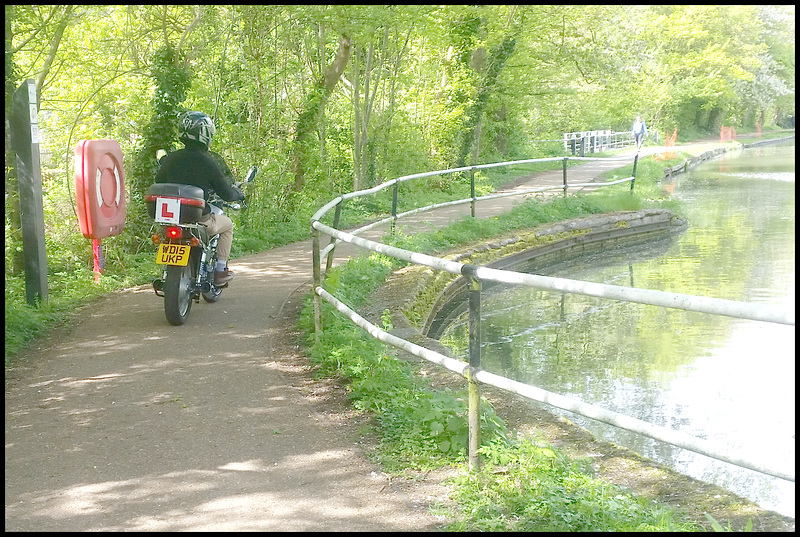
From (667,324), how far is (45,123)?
10.4 m

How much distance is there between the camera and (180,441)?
5262 millimetres

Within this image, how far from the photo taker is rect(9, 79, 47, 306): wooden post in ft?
28.9

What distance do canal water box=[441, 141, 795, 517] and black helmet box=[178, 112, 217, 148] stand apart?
11.4ft

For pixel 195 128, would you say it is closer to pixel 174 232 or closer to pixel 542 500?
pixel 174 232

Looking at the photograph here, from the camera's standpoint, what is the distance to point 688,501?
4.44 meters

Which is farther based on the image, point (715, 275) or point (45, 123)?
point (45, 123)

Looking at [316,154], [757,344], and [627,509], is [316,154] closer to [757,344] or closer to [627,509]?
[757,344]

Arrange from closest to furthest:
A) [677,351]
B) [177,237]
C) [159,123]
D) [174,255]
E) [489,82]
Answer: [174,255]
[177,237]
[677,351]
[159,123]
[489,82]

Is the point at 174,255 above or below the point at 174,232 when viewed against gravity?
below

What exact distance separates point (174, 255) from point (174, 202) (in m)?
0.46

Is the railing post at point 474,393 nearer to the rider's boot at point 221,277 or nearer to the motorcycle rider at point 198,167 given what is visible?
the motorcycle rider at point 198,167

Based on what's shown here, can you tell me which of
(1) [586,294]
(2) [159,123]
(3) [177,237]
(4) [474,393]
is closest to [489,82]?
(2) [159,123]

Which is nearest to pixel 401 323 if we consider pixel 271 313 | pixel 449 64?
pixel 271 313

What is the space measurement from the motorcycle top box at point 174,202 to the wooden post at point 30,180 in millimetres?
1658
